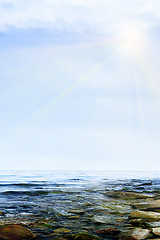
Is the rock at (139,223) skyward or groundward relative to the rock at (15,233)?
groundward

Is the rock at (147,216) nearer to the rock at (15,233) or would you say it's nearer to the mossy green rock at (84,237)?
the mossy green rock at (84,237)

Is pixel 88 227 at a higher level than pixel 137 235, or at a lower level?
lower

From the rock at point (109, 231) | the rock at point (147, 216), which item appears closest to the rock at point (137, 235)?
the rock at point (109, 231)

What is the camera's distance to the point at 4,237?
506 cm

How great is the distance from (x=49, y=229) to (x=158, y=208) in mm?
4219

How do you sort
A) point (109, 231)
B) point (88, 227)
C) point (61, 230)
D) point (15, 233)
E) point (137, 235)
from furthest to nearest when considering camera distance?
point (88, 227) → point (61, 230) → point (109, 231) → point (15, 233) → point (137, 235)

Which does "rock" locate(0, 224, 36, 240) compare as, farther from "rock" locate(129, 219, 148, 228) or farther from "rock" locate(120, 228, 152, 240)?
"rock" locate(129, 219, 148, 228)

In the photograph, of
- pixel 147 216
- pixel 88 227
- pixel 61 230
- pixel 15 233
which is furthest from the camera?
pixel 147 216

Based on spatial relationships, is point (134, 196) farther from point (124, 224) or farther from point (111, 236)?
point (111, 236)

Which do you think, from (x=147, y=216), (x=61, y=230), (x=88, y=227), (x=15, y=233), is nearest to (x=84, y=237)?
(x=61, y=230)

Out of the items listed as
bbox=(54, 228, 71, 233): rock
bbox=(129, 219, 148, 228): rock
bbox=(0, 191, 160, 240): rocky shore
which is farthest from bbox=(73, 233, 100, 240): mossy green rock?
bbox=(129, 219, 148, 228): rock

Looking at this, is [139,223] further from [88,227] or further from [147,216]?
[88,227]

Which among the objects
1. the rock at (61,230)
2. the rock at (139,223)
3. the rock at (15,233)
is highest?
the rock at (15,233)

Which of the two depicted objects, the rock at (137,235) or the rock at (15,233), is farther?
the rock at (15,233)
